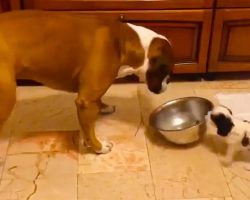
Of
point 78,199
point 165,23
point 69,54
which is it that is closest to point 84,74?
point 69,54

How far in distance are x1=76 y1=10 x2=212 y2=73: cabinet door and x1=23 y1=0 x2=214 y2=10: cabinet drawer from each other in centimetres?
3

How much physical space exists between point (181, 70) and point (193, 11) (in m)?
0.36

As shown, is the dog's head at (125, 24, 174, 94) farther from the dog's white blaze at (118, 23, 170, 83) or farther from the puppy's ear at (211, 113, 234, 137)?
the puppy's ear at (211, 113, 234, 137)

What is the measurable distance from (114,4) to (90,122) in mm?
653

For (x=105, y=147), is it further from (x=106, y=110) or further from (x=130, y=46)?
(x=130, y=46)

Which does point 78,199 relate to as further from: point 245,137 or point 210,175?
point 245,137

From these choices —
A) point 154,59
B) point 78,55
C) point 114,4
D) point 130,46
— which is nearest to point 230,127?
point 154,59

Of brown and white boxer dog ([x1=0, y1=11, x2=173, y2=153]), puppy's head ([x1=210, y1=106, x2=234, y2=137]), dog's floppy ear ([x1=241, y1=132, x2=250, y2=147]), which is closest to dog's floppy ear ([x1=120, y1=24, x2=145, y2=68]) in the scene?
brown and white boxer dog ([x1=0, y1=11, x2=173, y2=153])

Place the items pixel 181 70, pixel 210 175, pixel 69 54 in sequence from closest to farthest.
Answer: pixel 69 54
pixel 210 175
pixel 181 70

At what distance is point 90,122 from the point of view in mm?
1916

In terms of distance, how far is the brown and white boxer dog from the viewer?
5.58ft

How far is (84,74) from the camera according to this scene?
1812 millimetres

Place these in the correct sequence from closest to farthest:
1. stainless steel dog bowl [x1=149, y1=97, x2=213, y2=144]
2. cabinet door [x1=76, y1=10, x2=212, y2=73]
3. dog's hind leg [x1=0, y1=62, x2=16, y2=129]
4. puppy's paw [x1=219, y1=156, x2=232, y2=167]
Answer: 1. dog's hind leg [x1=0, y1=62, x2=16, y2=129]
2. puppy's paw [x1=219, y1=156, x2=232, y2=167]
3. stainless steel dog bowl [x1=149, y1=97, x2=213, y2=144]
4. cabinet door [x1=76, y1=10, x2=212, y2=73]

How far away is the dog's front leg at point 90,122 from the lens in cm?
186
